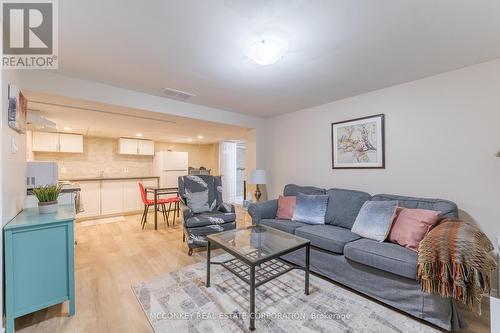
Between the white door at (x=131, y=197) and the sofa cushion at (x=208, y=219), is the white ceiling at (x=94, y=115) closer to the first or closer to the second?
the sofa cushion at (x=208, y=219)

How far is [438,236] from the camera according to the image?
5.38 feet

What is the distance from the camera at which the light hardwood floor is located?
1.64m

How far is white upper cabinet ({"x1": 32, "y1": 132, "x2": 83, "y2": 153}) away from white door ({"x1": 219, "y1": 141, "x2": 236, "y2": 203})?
3.56 meters

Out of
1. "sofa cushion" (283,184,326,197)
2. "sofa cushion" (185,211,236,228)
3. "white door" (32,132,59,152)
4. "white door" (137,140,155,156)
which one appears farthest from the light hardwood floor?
"white door" (137,140,155,156)

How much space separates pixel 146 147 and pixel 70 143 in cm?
158

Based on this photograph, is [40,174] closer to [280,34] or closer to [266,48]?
[266,48]

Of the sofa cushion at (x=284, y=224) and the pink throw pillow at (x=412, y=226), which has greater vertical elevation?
the pink throw pillow at (x=412, y=226)

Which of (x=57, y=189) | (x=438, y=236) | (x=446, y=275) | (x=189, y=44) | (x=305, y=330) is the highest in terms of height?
(x=189, y=44)

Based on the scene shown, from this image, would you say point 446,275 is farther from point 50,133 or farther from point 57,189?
point 50,133

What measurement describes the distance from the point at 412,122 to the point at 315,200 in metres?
1.49

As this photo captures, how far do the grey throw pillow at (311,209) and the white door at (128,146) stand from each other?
459 centimetres

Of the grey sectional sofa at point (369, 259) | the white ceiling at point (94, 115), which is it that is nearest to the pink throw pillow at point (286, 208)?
the grey sectional sofa at point (369, 259)

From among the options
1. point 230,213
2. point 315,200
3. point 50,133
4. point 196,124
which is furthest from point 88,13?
point 50,133

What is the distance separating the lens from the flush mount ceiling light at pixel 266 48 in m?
1.63
